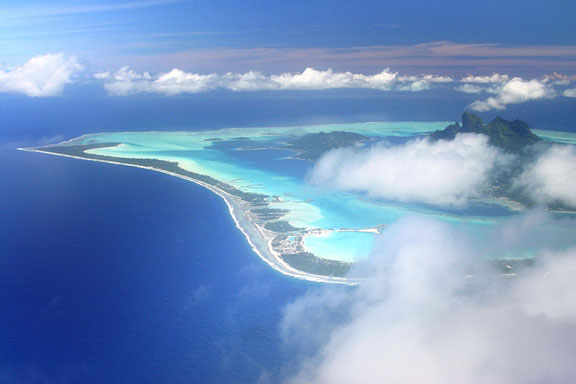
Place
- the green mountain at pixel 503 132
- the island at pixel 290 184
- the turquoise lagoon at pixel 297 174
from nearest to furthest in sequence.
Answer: the island at pixel 290 184
the turquoise lagoon at pixel 297 174
the green mountain at pixel 503 132

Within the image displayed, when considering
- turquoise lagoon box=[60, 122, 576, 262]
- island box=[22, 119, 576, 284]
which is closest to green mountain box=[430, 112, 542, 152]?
island box=[22, 119, 576, 284]

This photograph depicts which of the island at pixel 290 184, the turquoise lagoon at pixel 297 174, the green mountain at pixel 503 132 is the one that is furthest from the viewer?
the green mountain at pixel 503 132

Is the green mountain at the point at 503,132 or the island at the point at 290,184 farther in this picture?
the green mountain at the point at 503,132

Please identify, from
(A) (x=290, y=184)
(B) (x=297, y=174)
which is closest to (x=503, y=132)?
(B) (x=297, y=174)

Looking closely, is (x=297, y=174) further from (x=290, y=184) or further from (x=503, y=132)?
(x=503, y=132)

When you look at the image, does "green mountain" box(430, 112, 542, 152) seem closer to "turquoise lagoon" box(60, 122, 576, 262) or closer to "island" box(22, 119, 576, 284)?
"island" box(22, 119, 576, 284)

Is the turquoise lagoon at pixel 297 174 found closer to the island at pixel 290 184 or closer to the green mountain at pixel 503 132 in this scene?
the island at pixel 290 184

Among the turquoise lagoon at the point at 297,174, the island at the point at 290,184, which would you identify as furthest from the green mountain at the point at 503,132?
the turquoise lagoon at the point at 297,174
